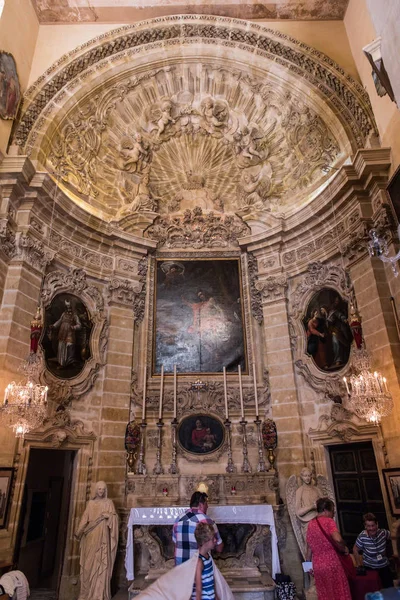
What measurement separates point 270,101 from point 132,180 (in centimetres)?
395

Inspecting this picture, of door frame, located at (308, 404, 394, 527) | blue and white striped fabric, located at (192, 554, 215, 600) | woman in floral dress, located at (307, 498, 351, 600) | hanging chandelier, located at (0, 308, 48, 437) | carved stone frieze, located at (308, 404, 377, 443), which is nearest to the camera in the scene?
blue and white striped fabric, located at (192, 554, 215, 600)

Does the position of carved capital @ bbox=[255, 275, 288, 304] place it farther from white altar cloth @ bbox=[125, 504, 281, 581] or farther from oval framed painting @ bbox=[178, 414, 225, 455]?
white altar cloth @ bbox=[125, 504, 281, 581]

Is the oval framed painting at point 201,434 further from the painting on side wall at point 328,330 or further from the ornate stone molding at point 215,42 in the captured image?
the ornate stone molding at point 215,42

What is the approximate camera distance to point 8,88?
26.2ft

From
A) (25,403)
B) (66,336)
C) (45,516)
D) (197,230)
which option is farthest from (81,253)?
(45,516)

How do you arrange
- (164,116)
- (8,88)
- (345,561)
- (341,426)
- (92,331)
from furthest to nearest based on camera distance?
(164,116)
(92,331)
(8,88)
(341,426)
(345,561)

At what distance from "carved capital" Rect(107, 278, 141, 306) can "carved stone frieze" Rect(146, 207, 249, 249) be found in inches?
59.3

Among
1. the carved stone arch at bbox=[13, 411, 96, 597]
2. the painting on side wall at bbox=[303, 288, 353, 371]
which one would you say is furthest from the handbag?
the carved stone arch at bbox=[13, 411, 96, 597]

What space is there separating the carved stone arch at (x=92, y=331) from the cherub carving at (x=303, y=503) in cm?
435

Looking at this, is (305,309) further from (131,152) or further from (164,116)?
(164,116)

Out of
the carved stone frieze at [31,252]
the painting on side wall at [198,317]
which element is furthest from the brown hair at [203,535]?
the painting on side wall at [198,317]

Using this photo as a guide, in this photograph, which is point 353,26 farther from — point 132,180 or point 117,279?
point 117,279

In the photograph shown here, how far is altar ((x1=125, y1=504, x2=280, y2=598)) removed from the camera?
659cm

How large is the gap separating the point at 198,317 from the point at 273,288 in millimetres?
1862
